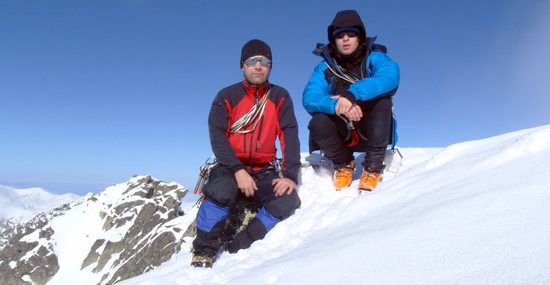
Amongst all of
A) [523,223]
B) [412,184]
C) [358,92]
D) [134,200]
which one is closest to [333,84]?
[358,92]

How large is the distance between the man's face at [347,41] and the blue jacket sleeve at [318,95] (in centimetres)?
45

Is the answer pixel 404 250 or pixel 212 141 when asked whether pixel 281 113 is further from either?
pixel 404 250

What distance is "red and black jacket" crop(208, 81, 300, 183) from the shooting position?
5.31 m

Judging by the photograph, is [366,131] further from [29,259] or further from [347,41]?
[29,259]

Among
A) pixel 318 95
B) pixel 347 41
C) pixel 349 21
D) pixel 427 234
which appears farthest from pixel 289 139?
pixel 427 234

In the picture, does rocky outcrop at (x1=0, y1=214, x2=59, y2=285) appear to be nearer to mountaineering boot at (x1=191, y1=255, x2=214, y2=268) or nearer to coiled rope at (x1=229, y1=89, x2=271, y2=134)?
coiled rope at (x1=229, y1=89, x2=271, y2=134)

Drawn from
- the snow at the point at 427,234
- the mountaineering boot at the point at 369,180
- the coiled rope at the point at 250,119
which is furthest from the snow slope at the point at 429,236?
the coiled rope at the point at 250,119

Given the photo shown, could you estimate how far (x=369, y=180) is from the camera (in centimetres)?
515

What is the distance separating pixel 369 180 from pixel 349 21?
2.67 meters

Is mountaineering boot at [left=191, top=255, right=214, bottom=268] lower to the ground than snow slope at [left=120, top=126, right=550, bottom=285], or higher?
lower

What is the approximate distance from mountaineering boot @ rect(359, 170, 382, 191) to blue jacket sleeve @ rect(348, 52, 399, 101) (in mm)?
1298

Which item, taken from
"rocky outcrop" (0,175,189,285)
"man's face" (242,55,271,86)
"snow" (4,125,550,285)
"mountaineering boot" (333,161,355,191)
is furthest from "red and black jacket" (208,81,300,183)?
"rocky outcrop" (0,175,189,285)

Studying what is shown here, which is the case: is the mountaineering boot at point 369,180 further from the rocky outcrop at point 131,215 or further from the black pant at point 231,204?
the rocky outcrop at point 131,215

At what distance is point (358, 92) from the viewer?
15.6ft
